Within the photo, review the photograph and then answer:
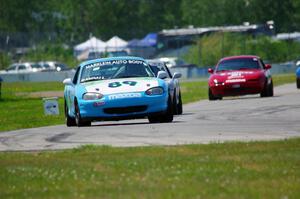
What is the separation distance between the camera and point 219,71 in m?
38.8

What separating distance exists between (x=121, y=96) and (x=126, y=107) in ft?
0.72

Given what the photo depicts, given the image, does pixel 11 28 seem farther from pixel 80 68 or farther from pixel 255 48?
pixel 80 68

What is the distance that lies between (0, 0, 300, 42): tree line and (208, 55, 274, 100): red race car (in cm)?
7886

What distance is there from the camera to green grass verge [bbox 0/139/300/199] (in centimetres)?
1204

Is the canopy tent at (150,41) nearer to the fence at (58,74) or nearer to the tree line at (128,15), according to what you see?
the tree line at (128,15)

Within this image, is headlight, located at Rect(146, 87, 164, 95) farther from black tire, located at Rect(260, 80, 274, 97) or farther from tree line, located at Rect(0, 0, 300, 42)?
tree line, located at Rect(0, 0, 300, 42)

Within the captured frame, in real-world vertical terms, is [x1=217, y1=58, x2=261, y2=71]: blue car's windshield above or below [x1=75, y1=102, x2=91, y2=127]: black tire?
below

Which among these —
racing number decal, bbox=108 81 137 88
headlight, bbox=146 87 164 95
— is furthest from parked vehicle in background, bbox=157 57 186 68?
headlight, bbox=146 87 164 95

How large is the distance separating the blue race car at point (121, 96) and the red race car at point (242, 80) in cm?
1321

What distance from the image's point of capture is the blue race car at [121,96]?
22859mm

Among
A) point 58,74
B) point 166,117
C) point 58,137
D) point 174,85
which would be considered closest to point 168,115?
point 166,117

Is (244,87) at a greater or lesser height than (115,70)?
lesser

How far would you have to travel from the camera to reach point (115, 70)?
24.2 metres

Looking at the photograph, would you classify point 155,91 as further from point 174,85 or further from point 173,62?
point 173,62
